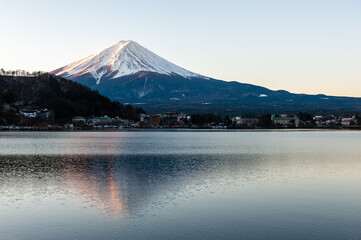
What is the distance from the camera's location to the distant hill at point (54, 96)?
6048 inches

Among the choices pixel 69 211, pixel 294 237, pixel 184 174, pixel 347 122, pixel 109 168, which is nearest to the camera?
pixel 294 237

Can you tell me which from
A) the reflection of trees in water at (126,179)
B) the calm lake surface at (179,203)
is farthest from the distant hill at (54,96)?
the calm lake surface at (179,203)

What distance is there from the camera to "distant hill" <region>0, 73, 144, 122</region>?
153625 millimetres

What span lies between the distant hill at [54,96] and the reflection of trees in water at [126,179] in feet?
407

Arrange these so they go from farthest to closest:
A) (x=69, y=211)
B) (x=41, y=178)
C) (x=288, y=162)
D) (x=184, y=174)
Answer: (x=288, y=162)
(x=184, y=174)
(x=41, y=178)
(x=69, y=211)

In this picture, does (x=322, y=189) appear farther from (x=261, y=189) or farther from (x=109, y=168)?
(x=109, y=168)

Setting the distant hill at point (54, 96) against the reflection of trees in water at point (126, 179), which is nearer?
the reflection of trees in water at point (126, 179)

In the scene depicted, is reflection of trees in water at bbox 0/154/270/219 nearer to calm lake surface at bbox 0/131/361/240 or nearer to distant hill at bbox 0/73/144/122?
calm lake surface at bbox 0/131/361/240

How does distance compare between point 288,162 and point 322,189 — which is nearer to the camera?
point 322,189

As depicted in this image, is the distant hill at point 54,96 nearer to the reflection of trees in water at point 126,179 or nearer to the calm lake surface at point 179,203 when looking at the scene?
the reflection of trees in water at point 126,179

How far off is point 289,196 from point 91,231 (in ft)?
31.3

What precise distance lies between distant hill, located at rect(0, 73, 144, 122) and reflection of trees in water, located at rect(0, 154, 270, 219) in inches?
4881

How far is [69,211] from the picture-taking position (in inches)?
602

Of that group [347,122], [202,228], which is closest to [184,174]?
[202,228]
